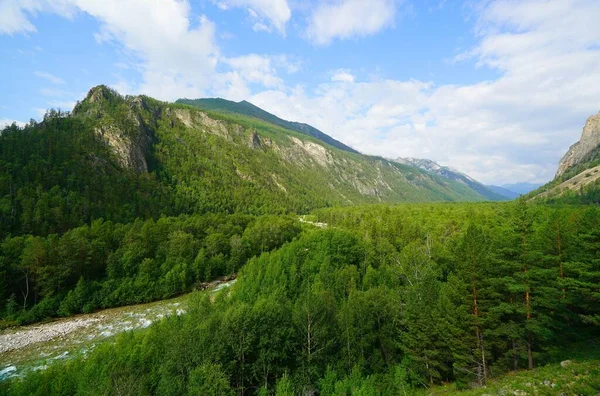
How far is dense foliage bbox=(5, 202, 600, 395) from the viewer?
22891mm

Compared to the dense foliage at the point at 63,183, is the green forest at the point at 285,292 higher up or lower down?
lower down

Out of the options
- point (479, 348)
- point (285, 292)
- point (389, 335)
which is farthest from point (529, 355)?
point (285, 292)

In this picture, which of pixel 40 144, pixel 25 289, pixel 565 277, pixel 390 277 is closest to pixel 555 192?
pixel 390 277

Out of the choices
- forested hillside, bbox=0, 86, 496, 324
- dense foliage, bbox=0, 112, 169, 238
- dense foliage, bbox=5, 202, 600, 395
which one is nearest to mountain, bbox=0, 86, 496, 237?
dense foliage, bbox=0, 112, 169, 238

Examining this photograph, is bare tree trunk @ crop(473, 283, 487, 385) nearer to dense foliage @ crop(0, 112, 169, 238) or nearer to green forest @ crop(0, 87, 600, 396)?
green forest @ crop(0, 87, 600, 396)

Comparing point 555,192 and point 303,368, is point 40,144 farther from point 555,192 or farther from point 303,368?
point 555,192

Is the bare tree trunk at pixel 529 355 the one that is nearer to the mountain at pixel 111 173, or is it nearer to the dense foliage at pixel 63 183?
the dense foliage at pixel 63 183

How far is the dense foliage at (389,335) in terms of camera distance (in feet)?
75.1

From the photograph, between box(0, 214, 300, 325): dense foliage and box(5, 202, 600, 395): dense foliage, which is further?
box(0, 214, 300, 325): dense foliage

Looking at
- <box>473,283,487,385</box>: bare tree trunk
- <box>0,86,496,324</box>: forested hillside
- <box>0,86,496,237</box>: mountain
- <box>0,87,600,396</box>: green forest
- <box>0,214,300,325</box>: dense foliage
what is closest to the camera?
<box>0,87,600,396</box>: green forest

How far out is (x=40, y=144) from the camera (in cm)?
10125

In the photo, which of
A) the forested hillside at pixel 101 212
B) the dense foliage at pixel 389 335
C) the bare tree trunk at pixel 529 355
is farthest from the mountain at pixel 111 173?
the bare tree trunk at pixel 529 355

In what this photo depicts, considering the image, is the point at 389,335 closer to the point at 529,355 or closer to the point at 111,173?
the point at 529,355

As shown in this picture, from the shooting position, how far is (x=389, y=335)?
32375 millimetres
